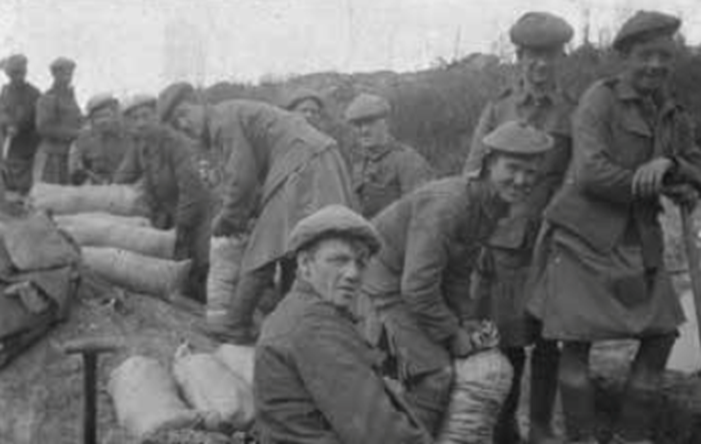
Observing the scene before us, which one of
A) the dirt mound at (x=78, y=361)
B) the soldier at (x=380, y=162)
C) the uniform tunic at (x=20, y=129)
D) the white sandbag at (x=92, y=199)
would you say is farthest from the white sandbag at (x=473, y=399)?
the uniform tunic at (x=20, y=129)

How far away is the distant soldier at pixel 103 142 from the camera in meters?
10.6

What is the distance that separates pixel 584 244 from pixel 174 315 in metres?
3.47

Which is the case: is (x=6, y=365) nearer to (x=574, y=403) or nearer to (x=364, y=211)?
(x=364, y=211)

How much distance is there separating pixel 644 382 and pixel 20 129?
825 centimetres

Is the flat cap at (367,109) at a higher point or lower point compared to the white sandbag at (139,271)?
higher

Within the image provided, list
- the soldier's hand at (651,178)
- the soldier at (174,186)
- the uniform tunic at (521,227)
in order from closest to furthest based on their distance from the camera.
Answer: the soldier's hand at (651,178), the uniform tunic at (521,227), the soldier at (174,186)

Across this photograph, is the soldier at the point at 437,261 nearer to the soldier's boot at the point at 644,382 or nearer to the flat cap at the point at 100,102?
the soldier's boot at the point at 644,382

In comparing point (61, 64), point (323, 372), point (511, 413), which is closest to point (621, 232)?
point (511, 413)

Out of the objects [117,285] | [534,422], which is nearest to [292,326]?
[534,422]

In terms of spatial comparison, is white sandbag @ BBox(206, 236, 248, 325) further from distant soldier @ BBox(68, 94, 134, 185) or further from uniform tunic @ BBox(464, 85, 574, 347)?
distant soldier @ BBox(68, 94, 134, 185)

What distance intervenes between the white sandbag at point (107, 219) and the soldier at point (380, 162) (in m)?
1.84

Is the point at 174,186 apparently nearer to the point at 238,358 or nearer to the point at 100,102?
the point at 100,102

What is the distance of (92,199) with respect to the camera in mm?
9695

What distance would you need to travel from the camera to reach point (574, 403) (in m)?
5.80
